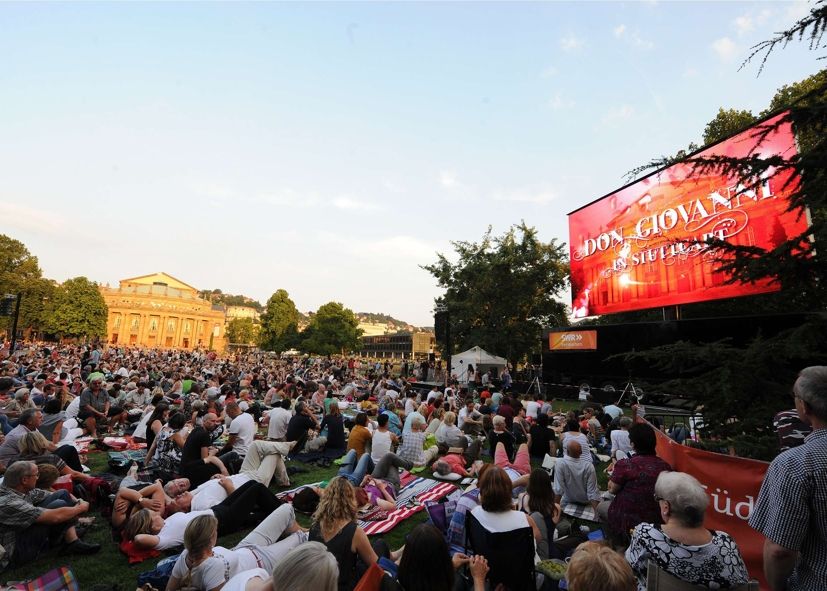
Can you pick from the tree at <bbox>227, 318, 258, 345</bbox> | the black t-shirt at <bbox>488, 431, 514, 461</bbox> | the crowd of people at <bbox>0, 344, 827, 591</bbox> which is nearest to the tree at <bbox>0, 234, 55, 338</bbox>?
the tree at <bbox>227, 318, 258, 345</bbox>

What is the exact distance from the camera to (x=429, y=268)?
114 feet

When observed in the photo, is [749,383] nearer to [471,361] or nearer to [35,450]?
[35,450]

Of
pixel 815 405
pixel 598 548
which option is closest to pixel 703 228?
pixel 815 405

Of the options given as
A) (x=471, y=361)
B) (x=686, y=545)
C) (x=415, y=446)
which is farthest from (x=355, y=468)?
(x=471, y=361)

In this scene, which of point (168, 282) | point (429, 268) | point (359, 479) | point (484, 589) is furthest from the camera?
point (168, 282)

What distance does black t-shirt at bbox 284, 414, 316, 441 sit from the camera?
9641mm

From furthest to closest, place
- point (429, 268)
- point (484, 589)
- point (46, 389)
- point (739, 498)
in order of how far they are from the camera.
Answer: point (429, 268) < point (46, 389) < point (739, 498) < point (484, 589)

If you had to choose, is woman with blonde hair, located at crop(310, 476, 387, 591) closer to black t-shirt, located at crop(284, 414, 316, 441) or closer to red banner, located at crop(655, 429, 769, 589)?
red banner, located at crop(655, 429, 769, 589)

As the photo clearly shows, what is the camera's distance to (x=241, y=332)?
108m

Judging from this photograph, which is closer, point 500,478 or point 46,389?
point 500,478

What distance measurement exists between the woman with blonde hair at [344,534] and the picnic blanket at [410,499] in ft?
7.41

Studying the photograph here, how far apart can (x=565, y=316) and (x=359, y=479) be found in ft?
86.2

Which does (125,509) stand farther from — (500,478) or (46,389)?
(46,389)

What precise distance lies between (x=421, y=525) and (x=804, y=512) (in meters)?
2.04
